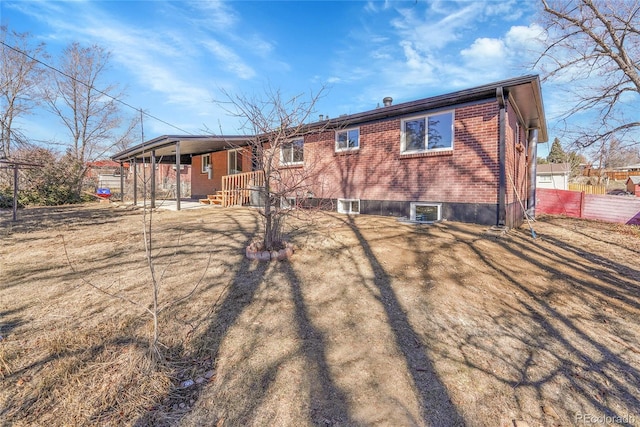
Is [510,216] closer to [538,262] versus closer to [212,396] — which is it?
[538,262]

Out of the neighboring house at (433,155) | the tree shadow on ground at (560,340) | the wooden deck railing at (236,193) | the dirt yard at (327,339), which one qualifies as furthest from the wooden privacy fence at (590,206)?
the wooden deck railing at (236,193)

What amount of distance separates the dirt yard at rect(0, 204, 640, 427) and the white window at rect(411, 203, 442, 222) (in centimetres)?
277

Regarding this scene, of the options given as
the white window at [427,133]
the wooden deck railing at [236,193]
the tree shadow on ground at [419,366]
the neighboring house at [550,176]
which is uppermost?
the neighboring house at [550,176]

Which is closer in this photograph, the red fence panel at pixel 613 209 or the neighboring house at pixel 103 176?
the red fence panel at pixel 613 209

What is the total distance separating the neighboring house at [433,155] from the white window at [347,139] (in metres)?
0.03

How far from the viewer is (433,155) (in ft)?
26.4

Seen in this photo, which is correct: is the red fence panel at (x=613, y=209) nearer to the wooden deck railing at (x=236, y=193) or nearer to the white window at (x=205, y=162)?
the wooden deck railing at (x=236, y=193)

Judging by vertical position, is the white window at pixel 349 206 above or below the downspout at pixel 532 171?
below

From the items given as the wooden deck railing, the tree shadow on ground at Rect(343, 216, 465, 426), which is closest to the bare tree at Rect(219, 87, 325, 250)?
the tree shadow on ground at Rect(343, 216, 465, 426)

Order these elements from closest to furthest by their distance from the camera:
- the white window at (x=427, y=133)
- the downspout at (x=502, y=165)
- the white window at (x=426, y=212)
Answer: the downspout at (x=502, y=165) < the white window at (x=427, y=133) < the white window at (x=426, y=212)

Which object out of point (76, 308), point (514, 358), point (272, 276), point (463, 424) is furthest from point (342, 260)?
point (76, 308)

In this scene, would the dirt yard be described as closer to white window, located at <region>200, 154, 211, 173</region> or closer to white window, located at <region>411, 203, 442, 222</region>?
white window, located at <region>411, 203, 442, 222</region>

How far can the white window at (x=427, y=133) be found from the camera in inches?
311

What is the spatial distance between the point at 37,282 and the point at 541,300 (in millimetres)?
7145
